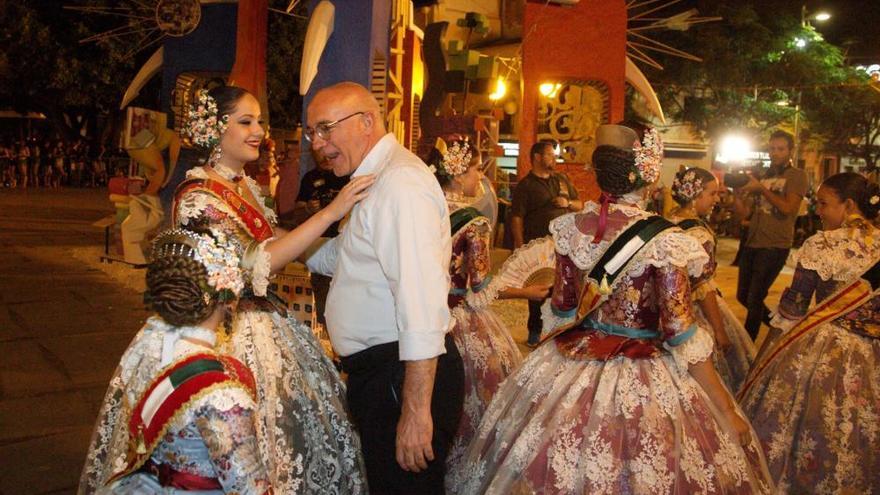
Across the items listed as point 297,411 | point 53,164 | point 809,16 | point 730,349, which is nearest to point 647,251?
point 297,411

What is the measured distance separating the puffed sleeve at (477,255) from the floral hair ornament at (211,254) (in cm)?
222

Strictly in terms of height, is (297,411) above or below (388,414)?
below

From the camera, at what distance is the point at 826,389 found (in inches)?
173

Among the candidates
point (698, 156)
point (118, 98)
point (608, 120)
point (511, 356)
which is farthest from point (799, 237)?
point (118, 98)

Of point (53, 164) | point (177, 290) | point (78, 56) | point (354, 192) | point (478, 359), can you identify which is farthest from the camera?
point (53, 164)

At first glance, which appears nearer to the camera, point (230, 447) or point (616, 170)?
point (230, 447)

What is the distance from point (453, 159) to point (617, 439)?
7.94ft

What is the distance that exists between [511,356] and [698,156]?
32047mm

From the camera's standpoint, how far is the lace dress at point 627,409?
312cm

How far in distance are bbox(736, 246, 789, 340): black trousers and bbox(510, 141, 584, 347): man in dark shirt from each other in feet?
5.56

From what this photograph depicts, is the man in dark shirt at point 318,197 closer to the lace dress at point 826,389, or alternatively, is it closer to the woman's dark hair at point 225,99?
the woman's dark hair at point 225,99

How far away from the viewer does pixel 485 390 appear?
182 inches

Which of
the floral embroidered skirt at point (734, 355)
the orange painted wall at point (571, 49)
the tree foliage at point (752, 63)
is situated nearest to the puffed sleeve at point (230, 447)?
the floral embroidered skirt at point (734, 355)

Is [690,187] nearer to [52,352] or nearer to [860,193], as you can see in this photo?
[860,193]
